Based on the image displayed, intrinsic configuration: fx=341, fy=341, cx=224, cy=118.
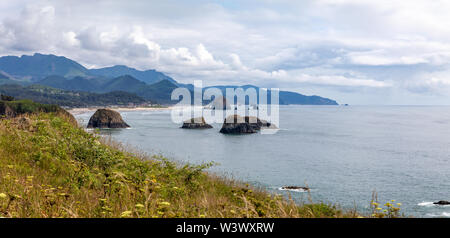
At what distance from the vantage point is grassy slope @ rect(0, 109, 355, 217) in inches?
200

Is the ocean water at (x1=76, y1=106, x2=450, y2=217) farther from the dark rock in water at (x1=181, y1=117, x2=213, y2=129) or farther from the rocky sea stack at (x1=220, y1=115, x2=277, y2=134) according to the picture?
the dark rock in water at (x1=181, y1=117, x2=213, y2=129)

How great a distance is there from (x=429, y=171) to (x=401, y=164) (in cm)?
552

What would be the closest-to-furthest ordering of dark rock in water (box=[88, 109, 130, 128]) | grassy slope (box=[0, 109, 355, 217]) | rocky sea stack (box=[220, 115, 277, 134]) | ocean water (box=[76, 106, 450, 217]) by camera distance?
grassy slope (box=[0, 109, 355, 217]), ocean water (box=[76, 106, 450, 217]), rocky sea stack (box=[220, 115, 277, 134]), dark rock in water (box=[88, 109, 130, 128])

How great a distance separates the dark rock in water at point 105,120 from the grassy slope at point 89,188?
87.1m

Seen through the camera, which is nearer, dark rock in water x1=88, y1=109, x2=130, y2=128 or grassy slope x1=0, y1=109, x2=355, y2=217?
grassy slope x1=0, y1=109, x2=355, y2=217

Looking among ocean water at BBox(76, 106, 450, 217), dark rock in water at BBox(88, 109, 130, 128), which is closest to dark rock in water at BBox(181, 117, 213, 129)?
dark rock in water at BBox(88, 109, 130, 128)

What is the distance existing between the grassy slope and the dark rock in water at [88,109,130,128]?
8712 centimetres

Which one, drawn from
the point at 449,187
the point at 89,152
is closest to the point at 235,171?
the point at 449,187

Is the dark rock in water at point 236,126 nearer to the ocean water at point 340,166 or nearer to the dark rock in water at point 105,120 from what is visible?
the ocean water at point 340,166

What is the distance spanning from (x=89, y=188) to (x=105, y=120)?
97270 mm

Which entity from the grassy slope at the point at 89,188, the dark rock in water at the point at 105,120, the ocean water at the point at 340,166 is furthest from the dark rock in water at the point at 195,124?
the grassy slope at the point at 89,188
